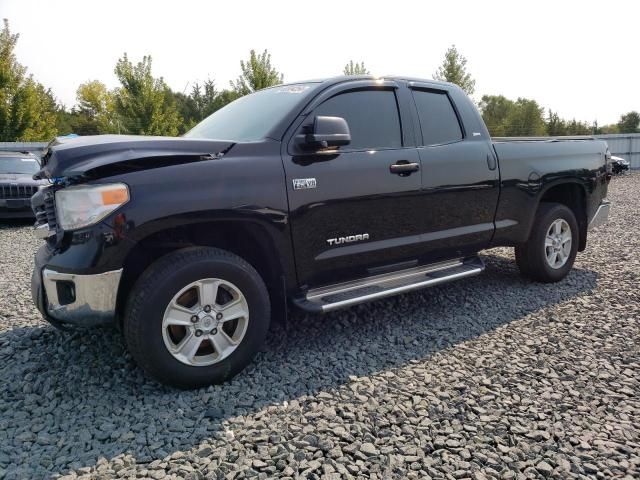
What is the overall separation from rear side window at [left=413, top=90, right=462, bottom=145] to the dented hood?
177 cm

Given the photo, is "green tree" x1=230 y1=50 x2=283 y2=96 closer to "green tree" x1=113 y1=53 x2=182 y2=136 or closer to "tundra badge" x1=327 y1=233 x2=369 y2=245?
"green tree" x1=113 y1=53 x2=182 y2=136

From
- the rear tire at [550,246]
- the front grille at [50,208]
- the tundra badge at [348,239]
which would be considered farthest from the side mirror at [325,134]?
the rear tire at [550,246]

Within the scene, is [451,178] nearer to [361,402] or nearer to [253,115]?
[253,115]

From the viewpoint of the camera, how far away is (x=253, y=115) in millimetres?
3641

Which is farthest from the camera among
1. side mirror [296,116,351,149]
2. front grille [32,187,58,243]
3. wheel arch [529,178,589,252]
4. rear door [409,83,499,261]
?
wheel arch [529,178,589,252]

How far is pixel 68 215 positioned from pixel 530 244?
13.3 ft

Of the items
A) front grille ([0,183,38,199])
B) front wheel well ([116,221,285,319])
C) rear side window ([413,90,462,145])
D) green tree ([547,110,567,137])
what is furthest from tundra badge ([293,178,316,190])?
green tree ([547,110,567,137])

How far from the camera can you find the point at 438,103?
13.7 feet

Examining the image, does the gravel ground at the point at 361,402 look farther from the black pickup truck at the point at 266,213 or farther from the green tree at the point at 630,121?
the green tree at the point at 630,121

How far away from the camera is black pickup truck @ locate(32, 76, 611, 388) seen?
267cm

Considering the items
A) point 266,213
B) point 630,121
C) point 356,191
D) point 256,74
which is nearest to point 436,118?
point 356,191

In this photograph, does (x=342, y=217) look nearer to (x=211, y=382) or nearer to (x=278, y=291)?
(x=278, y=291)

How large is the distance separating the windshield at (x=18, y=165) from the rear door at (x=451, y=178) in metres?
9.24

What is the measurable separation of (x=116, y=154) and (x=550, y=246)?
413 cm
